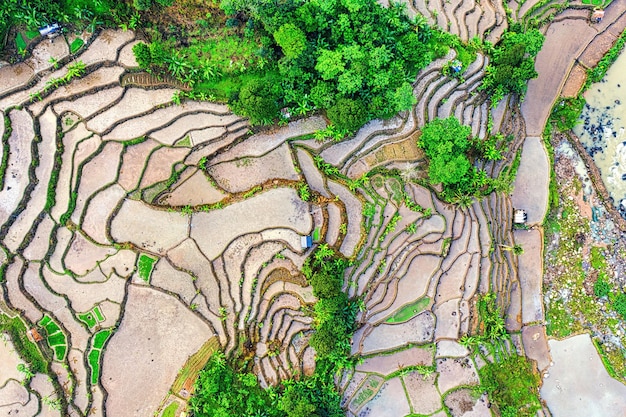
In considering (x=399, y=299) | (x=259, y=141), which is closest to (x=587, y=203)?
(x=399, y=299)

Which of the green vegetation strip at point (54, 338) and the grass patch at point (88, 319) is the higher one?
the grass patch at point (88, 319)

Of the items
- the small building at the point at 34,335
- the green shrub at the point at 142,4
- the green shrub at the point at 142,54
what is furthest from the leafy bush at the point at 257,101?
the small building at the point at 34,335

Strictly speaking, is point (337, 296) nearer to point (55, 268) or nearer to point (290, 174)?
point (290, 174)

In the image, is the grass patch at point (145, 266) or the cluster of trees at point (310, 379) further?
the grass patch at point (145, 266)

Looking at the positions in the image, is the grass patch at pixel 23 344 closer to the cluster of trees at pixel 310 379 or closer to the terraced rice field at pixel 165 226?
the terraced rice field at pixel 165 226

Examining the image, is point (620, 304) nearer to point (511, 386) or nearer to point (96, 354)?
point (511, 386)
